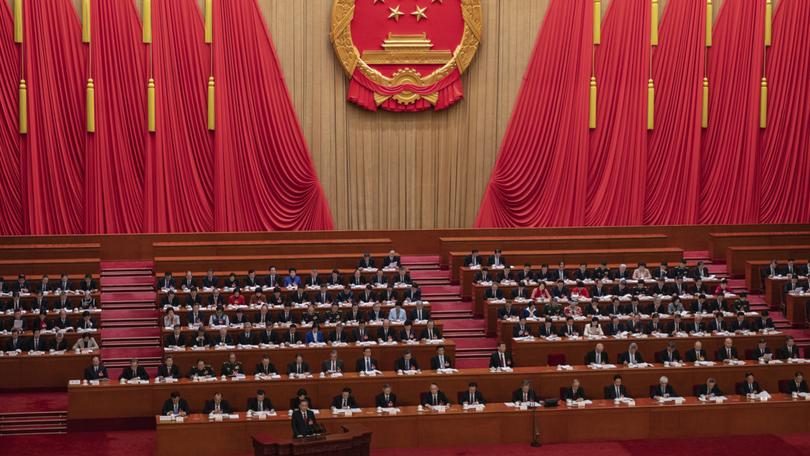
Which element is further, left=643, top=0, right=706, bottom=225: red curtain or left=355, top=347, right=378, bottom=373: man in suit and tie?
left=643, top=0, right=706, bottom=225: red curtain

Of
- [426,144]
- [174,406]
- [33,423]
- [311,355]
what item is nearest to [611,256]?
[426,144]

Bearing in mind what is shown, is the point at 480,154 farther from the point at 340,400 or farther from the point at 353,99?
the point at 340,400

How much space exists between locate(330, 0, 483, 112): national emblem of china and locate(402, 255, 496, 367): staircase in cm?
222

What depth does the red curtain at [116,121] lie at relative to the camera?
593 inches

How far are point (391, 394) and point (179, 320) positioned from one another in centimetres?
286

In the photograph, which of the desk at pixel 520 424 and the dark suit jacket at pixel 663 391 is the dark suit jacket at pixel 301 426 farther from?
the dark suit jacket at pixel 663 391

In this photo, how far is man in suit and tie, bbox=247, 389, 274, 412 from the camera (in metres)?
10.8

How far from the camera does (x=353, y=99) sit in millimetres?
15766

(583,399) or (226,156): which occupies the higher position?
(226,156)

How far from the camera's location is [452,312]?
554 inches

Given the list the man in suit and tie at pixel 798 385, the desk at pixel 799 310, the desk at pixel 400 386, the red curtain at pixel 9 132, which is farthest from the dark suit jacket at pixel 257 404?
the desk at pixel 799 310

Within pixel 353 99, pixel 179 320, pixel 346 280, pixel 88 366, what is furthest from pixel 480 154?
pixel 88 366

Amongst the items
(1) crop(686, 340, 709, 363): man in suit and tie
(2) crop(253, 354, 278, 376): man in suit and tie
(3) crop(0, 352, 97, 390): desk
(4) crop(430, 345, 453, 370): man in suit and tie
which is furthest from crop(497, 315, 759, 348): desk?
(3) crop(0, 352, 97, 390): desk

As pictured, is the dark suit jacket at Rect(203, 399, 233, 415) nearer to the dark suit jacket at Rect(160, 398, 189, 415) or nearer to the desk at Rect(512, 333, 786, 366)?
the dark suit jacket at Rect(160, 398, 189, 415)
